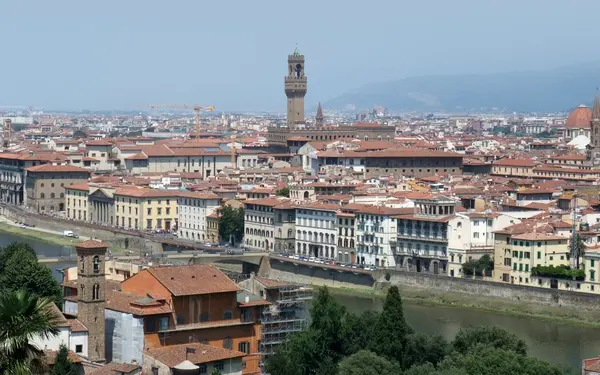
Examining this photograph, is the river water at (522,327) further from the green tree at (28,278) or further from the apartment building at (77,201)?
the apartment building at (77,201)

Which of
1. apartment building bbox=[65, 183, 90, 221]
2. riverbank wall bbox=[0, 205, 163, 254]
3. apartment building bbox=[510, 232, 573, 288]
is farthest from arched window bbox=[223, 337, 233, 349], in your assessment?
apartment building bbox=[65, 183, 90, 221]

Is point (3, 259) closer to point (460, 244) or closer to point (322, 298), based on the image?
point (322, 298)

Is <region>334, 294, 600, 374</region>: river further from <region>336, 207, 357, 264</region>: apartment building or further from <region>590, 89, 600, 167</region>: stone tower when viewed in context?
<region>590, 89, 600, 167</region>: stone tower

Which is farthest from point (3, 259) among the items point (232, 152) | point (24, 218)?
point (232, 152)

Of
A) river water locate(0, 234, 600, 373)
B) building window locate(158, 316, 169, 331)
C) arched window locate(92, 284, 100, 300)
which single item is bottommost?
river water locate(0, 234, 600, 373)

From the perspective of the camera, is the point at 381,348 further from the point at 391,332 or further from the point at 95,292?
the point at 95,292

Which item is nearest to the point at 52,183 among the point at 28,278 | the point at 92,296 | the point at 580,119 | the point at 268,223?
the point at 268,223
